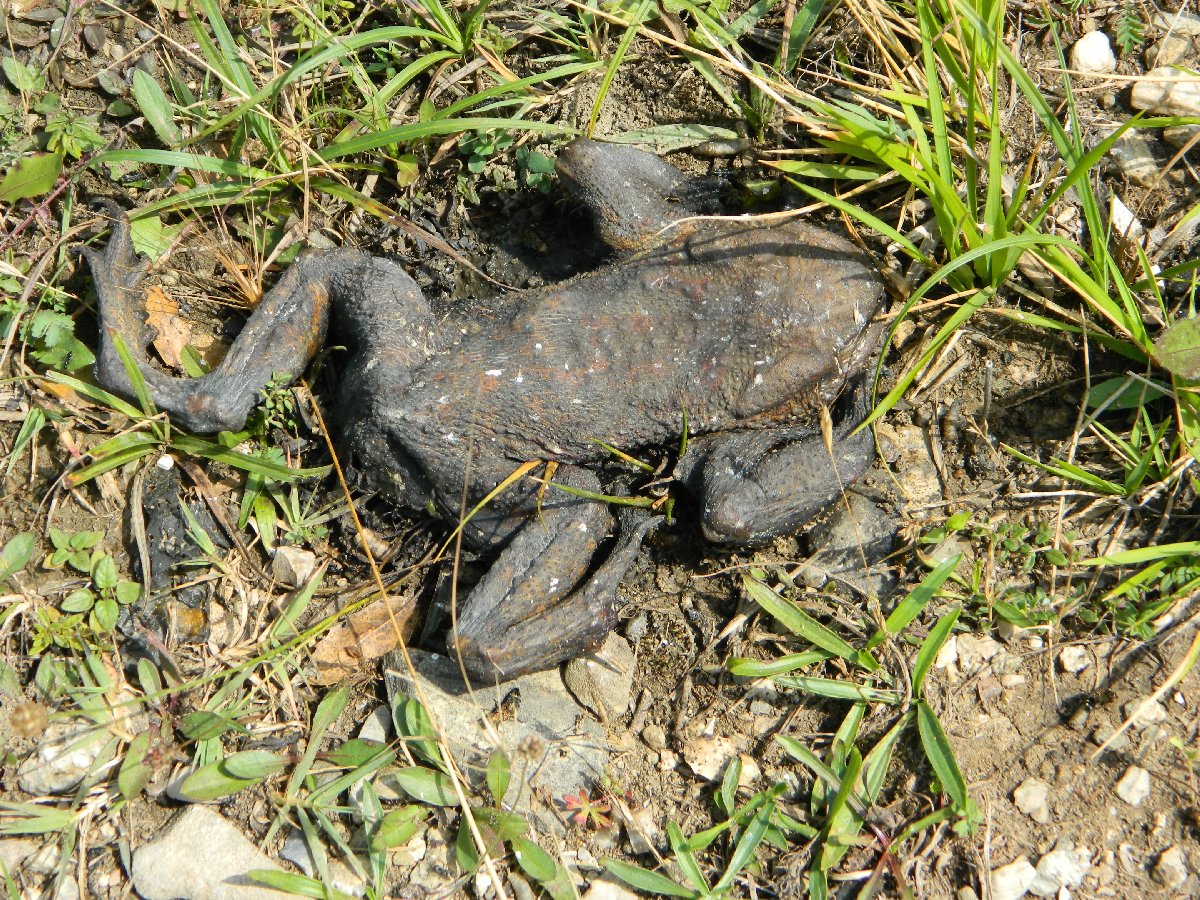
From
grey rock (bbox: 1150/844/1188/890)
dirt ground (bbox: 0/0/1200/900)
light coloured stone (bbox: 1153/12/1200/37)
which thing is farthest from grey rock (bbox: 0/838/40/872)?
light coloured stone (bbox: 1153/12/1200/37)

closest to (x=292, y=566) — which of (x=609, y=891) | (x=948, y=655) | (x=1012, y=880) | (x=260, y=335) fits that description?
(x=260, y=335)

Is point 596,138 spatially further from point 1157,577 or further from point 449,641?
point 1157,577

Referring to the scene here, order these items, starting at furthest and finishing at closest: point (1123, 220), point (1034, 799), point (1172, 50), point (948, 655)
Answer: point (1172, 50) < point (1123, 220) < point (948, 655) < point (1034, 799)

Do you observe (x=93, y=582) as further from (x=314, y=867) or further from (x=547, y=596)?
(x=547, y=596)

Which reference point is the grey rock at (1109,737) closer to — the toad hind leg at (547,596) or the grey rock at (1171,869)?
the grey rock at (1171,869)

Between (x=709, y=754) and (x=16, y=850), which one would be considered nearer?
(x=16, y=850)

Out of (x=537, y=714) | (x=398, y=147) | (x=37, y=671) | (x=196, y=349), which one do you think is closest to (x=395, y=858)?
(x=537, y=714)

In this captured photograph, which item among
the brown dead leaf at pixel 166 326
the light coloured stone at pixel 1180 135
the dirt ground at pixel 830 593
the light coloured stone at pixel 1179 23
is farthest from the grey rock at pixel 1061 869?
the brown dead leaf at pixel 166 326
